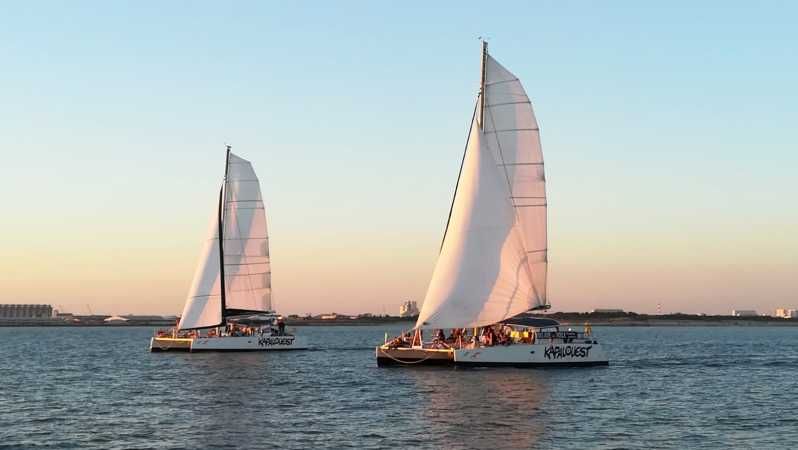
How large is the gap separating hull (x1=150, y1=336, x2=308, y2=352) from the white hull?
28914mm

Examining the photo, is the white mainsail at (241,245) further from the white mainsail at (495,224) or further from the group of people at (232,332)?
the white mainsail at (495,224)

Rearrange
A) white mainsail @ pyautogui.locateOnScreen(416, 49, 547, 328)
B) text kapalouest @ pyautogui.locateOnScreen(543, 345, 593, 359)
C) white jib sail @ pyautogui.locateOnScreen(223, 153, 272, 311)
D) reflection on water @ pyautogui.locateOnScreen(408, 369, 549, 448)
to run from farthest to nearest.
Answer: white jib sail @ pyautogui.locateOnScreen(223, 153, 272, 311) → text kapalouest @ pyautogui.locateOnScreen(543, 345, 593, 359) → white mainsail @ pyautogui.locateOnScreen(416, 49, 547, 328) → reflection on water @ pyautogui.locateOnScreen(408, 369, 549, 448)

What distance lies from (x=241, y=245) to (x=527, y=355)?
112ft

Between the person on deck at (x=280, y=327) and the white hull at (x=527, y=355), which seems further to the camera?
the person on deck at (x=280, y=327)

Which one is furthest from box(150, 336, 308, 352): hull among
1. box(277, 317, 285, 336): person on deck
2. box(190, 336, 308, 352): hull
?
box(277, 317, 285, 336): person on deck

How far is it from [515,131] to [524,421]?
25.9m

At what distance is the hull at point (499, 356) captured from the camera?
188 ft

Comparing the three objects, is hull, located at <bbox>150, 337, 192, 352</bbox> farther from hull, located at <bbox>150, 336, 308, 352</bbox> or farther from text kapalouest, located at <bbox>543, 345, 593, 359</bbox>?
text kapalouest, located at <bbox>543, 345, 593, 359</bbox>

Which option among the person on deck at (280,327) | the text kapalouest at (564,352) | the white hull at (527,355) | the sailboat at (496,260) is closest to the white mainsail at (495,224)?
the sailboat at (496,260)

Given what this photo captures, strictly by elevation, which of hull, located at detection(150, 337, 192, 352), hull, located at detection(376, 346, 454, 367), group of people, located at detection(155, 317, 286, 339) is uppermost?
group of people, located at detection(155, 317, 286, 339)

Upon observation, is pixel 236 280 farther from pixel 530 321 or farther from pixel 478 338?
pixel 530 321

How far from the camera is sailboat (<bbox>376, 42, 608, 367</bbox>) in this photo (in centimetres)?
5734

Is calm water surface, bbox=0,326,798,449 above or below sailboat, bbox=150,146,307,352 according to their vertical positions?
below

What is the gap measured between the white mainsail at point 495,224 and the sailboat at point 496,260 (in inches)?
2.3
